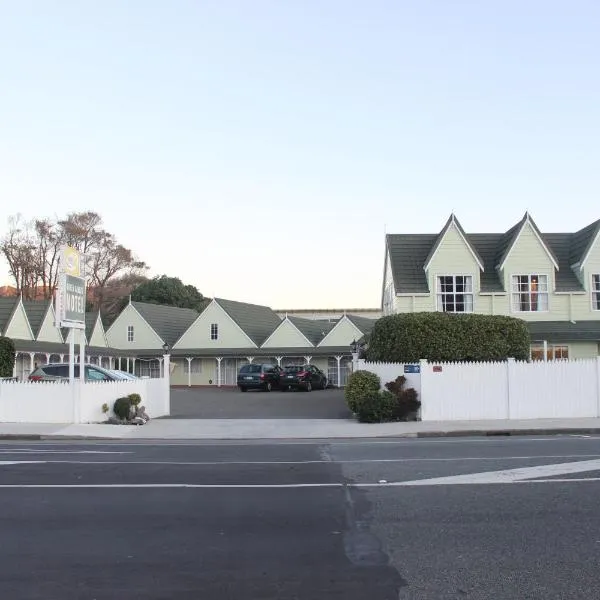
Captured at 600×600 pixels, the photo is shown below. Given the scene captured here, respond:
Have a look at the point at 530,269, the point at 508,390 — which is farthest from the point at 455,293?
the point at 508,390

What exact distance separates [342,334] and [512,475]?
39.5 m

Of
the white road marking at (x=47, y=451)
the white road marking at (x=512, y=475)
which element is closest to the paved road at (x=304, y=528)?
the white road marking at (x=512, y=475)

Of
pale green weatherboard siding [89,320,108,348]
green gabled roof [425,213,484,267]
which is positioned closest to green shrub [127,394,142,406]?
green gabled roof [425,213,484,267]

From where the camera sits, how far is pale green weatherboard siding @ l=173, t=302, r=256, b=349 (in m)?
52.4

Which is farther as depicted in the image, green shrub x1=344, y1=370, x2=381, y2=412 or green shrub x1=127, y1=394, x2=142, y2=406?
green shrub x1=344, y1=370, x2=381, y2=412

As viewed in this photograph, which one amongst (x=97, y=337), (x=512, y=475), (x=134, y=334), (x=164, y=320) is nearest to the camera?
(x=512, y=475)

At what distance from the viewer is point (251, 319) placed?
184 ft

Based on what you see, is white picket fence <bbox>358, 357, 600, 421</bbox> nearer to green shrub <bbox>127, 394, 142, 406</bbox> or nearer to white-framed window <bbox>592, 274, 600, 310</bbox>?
green shrub <bbox>127, 394, 142, 406</bbox>

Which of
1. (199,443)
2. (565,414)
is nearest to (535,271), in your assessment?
(565,414)

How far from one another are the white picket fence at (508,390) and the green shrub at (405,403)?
215mm

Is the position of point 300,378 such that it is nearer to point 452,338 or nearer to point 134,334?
point 134,334

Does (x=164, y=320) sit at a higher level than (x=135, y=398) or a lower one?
higher

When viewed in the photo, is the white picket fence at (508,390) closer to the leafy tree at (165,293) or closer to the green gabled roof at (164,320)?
the green gabled roof at (164,320)

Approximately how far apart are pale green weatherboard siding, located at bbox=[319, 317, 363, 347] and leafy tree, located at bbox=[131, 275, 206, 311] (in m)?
35.5
